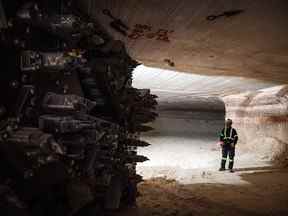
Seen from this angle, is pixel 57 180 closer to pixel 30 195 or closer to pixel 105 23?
pixel 30 195

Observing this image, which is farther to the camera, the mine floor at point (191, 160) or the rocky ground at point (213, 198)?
the mine floor at point (191, 160)

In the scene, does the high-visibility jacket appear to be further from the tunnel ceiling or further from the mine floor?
the tunnel ceiling

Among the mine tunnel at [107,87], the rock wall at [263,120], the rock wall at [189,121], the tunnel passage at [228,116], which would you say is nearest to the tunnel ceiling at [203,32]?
the mine tunnel at [107,87]

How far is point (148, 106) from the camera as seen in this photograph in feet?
12.9

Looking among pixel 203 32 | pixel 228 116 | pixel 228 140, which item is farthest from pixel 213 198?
pixel 228 116

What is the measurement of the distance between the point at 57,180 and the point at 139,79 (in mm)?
4877

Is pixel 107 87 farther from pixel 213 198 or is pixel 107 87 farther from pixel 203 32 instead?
pixel 213 198

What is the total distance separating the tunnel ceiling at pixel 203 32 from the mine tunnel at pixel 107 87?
0.01 m

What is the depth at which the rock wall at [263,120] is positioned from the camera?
8142 mm

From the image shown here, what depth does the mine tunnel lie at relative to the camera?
206 cm

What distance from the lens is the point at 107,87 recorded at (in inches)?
112

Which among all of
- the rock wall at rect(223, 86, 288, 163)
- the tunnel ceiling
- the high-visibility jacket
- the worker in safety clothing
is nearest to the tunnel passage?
the rock wall at rect(223, 86, 288, 163)

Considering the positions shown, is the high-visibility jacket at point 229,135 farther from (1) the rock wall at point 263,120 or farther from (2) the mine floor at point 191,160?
(1) the rock wall at point 263,120

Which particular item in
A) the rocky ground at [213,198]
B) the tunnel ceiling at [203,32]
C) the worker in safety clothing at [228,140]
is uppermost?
the tunnel ceiling at [203,32]
